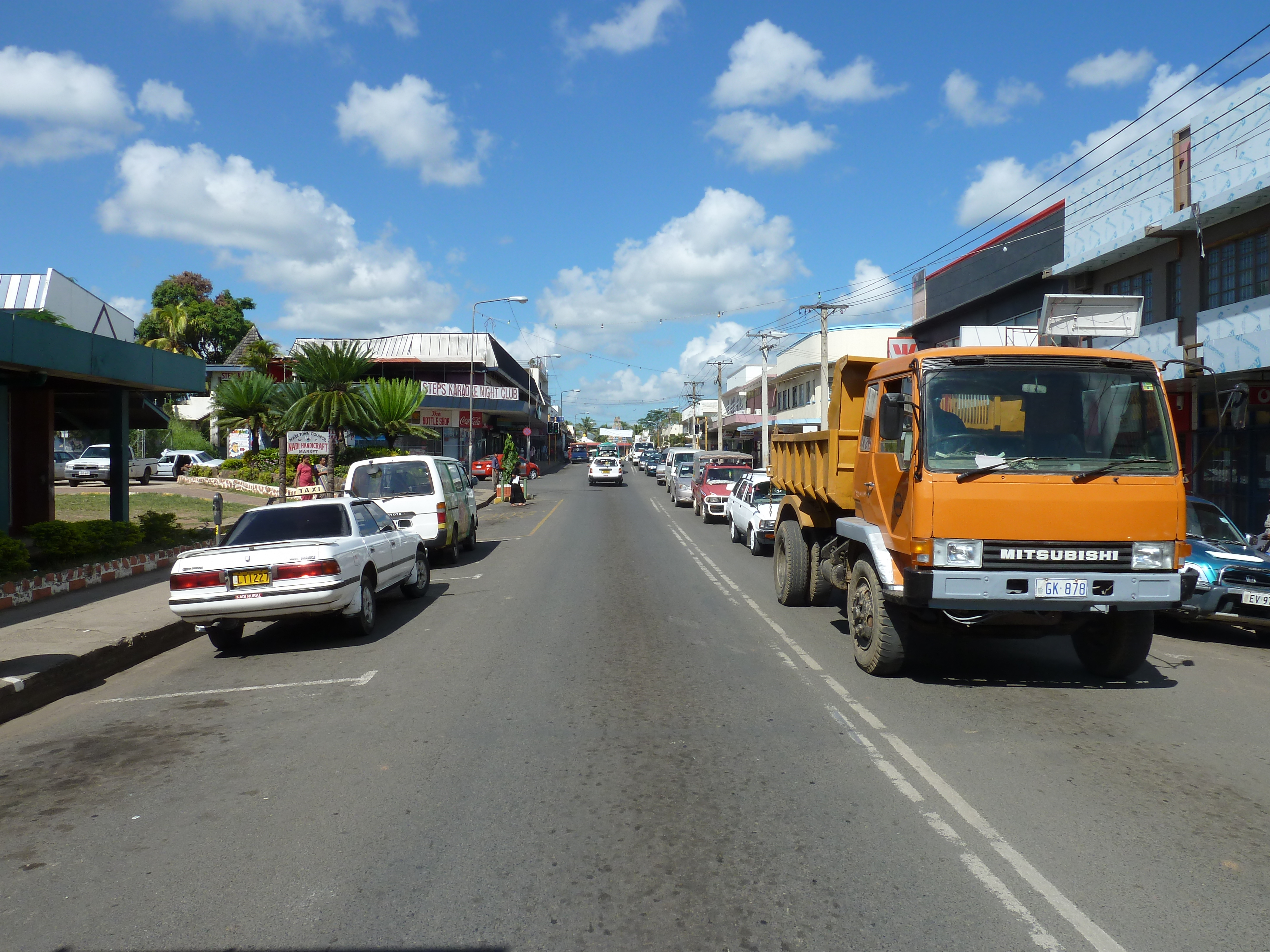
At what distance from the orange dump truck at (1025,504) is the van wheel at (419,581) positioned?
679 centimetres

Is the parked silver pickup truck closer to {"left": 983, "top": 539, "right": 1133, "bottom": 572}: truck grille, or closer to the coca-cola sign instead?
the coca-cola sign

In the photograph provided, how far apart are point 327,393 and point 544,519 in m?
7.23

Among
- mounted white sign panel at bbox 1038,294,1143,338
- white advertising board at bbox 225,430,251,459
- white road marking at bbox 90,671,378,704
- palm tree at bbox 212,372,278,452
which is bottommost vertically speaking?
white road marking at bbox 90,671,378,704

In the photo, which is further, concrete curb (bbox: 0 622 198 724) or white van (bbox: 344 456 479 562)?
white van (bbox: 344 456 479 562)

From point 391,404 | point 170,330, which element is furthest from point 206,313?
point 391,404

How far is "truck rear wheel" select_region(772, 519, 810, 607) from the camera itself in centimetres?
1138

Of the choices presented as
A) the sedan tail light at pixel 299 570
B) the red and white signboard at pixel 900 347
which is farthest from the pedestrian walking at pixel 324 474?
the red and white signboard at pixel 900 347

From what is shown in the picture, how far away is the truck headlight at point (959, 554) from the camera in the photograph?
6766mm

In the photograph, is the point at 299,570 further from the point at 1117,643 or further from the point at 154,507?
the point at 154,507

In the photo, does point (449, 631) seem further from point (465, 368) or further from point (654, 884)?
point (465, 368)

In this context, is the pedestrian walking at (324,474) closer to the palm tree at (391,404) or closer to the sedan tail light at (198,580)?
the palm tree at (391,404)

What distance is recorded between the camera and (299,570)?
30.0 feet

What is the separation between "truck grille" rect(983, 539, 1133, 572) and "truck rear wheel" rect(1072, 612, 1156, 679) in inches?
26.7

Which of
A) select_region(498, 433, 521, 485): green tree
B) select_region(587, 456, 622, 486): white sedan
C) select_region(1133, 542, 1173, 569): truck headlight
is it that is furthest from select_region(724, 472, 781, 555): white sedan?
select_region(587, 456, 622, 486): white sedan
